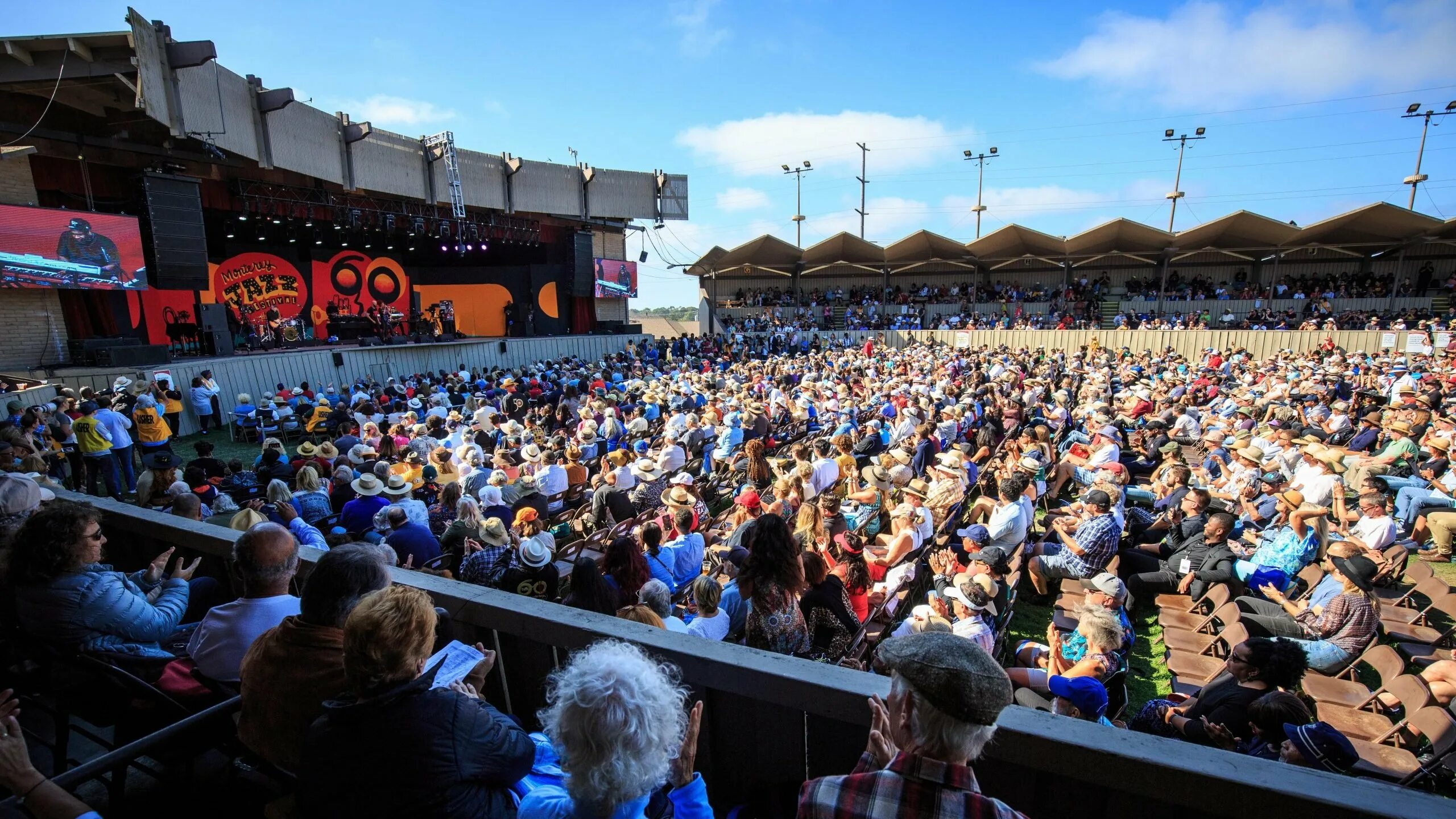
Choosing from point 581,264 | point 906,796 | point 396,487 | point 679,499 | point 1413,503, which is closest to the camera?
point 906,796

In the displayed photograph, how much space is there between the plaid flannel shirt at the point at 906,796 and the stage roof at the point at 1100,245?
2843 cm

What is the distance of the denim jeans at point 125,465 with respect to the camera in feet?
26.3

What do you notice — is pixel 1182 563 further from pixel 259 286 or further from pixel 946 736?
pixel 259 286

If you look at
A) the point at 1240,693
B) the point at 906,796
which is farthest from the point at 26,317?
the point at 1240,693

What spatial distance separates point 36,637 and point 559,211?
23.9 meters

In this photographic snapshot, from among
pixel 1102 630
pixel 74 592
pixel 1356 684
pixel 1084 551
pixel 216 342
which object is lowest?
pixel 1356 684

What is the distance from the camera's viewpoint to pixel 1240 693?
2.77 meters

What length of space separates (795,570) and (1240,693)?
2.03m

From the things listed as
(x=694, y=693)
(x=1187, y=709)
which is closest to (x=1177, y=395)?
(x=1187, y=709)

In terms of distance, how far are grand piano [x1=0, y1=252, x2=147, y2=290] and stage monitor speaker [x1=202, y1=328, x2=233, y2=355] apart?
5.31ft

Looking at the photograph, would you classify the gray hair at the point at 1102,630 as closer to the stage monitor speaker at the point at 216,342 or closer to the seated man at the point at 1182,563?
the seated man at the point at 1182,563

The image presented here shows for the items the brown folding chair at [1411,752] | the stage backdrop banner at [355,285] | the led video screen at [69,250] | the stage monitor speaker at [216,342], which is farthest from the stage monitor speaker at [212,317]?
the brown folding chair at [1411,752]

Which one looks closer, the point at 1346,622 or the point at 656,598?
the point at 656,598

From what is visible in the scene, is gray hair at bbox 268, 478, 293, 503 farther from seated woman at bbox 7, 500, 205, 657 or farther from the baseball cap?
the baseball cap
